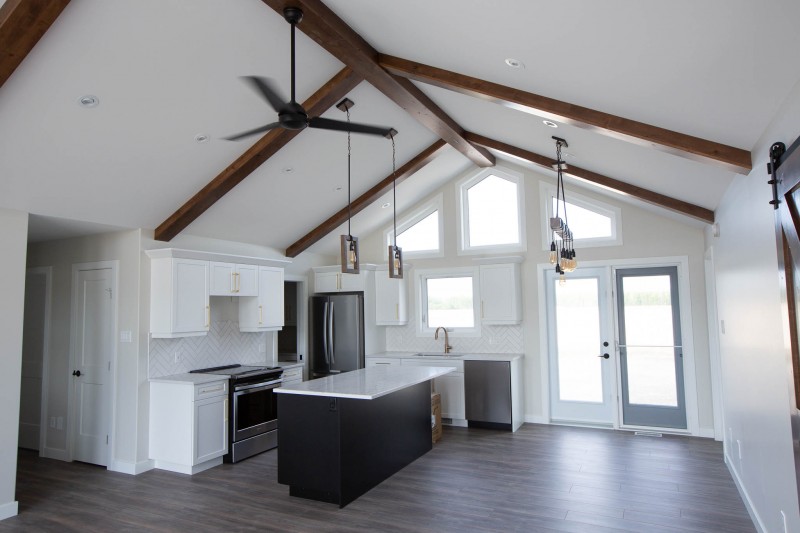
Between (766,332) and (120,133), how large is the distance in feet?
14.9

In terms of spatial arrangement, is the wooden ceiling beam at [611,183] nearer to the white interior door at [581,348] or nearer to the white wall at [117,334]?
the white interior door at [581,348]

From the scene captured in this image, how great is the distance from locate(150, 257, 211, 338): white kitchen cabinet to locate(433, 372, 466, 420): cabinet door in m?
3.16

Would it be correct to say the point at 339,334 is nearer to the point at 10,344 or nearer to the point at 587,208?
the point at 587,208

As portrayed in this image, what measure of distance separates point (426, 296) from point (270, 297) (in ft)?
7.88

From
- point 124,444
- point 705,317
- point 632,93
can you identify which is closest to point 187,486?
point 124,444

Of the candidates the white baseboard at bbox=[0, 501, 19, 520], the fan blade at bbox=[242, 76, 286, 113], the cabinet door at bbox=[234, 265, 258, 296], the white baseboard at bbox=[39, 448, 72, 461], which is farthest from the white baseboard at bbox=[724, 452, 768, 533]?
the white baseboard at bbox=[39, 448, 72, 461]

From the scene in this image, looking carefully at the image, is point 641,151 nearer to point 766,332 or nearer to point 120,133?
point 766,332

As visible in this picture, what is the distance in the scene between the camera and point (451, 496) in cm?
432

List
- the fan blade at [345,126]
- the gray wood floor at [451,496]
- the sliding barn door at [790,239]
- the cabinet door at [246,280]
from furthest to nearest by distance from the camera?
1. the cabinet door at [246,280]
2. the gray wood floor at [451,496]
3. the fan blade at [345,126]
4. the sliding barn door at [790,239]

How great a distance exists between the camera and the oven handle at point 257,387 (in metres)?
5.50

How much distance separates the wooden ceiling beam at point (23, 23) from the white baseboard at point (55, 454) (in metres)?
4.43

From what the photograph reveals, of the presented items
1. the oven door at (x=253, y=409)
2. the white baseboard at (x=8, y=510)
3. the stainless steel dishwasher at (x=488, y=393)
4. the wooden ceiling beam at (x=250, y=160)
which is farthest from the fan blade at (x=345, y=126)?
the stainless steel dishwasher at (x=488, y=393)

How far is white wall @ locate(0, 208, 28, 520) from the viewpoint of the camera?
4156 millimetres

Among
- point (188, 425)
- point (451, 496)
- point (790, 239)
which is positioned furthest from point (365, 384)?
point (790, 239)
